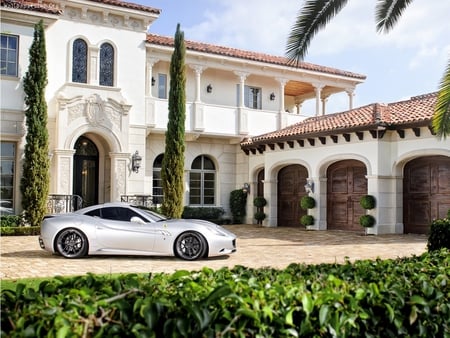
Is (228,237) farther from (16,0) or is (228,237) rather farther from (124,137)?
(16,0)

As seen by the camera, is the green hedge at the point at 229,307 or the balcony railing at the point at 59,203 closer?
the green hedge at the point at 229,307

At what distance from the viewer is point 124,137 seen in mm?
20969

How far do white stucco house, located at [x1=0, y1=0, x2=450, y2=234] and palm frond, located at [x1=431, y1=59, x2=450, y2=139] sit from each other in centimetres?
758

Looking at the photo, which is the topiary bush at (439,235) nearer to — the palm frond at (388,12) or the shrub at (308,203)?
the palm frond at (388,12)

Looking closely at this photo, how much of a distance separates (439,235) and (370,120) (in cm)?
925

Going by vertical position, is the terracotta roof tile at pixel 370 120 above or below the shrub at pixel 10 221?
above

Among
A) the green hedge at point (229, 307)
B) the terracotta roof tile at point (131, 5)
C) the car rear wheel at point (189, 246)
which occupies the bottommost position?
the car rear wheel at point (189, 246)

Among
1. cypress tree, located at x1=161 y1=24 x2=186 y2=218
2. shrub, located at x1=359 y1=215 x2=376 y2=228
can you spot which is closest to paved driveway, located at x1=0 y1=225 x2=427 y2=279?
shrub, located at x1=359 y1=215 x2=376 y2=228

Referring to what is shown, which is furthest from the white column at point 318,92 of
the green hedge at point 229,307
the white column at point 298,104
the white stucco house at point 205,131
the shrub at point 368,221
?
the green hedge at point 229,307

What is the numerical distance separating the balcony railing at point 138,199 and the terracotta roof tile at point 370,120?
559cm

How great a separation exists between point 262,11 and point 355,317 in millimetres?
5813

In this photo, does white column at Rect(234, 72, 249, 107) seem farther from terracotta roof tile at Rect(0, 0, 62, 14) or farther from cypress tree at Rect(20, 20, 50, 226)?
cypress tree at Rect(20, 20, 50, 226)

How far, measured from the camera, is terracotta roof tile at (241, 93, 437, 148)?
1789 cm

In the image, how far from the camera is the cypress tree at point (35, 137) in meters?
18.1
